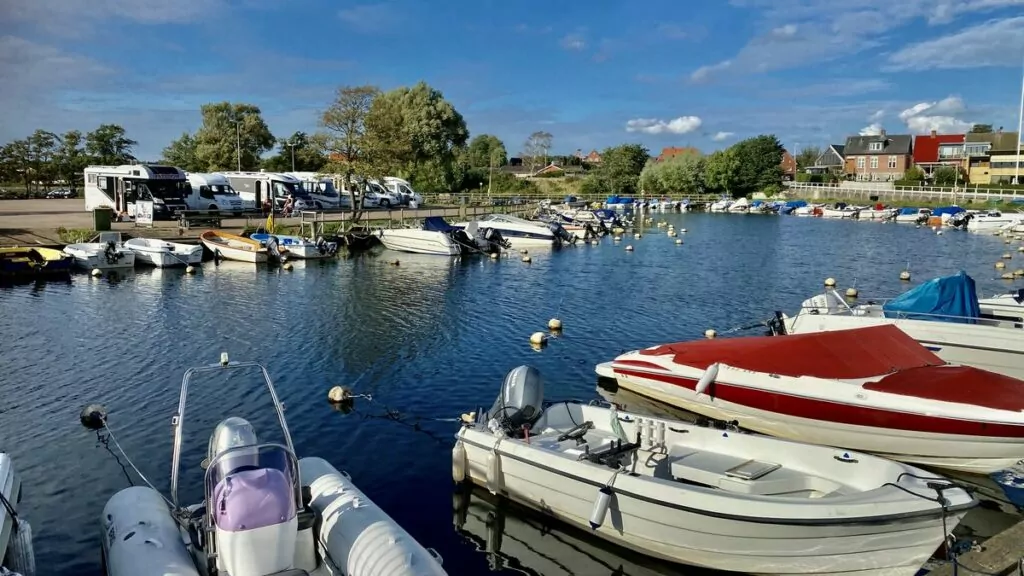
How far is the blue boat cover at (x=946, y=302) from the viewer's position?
55.4ft

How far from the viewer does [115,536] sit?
26.7 ft

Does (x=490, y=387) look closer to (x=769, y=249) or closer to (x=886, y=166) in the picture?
(x=769, y=249)

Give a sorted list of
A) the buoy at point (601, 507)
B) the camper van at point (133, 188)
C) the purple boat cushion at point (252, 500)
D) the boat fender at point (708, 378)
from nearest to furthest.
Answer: the purple boat cushion at point (252, 500)
the buoy at point (601, 507)
the boat fender at point (708, 378)
the camper van at point (133, 188)

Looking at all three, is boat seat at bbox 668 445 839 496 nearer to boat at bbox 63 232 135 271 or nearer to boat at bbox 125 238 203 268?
boat at bbox 125 238 203 268

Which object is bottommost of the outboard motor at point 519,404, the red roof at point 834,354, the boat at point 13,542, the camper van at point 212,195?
the boat at point 13,542

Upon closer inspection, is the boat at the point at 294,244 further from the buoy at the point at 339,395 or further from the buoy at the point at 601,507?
the buoy at the point at 601,507

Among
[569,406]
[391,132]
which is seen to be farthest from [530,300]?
[391,132]

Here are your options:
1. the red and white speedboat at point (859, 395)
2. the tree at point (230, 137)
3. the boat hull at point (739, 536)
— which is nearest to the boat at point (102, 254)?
the red and white speedboat at point (859, 395)

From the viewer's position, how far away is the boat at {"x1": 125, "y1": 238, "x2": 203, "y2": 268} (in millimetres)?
35219

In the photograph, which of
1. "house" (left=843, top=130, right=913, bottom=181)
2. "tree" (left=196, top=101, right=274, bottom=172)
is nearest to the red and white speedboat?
"tree" (left=196, top=101, right=274, bottom=172)

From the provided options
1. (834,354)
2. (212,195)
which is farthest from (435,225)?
(834,354)

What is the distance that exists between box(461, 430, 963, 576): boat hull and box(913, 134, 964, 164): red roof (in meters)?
122

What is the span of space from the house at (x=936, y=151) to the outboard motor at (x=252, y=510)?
Answer: 391 ft

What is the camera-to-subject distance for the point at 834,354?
13000mm
